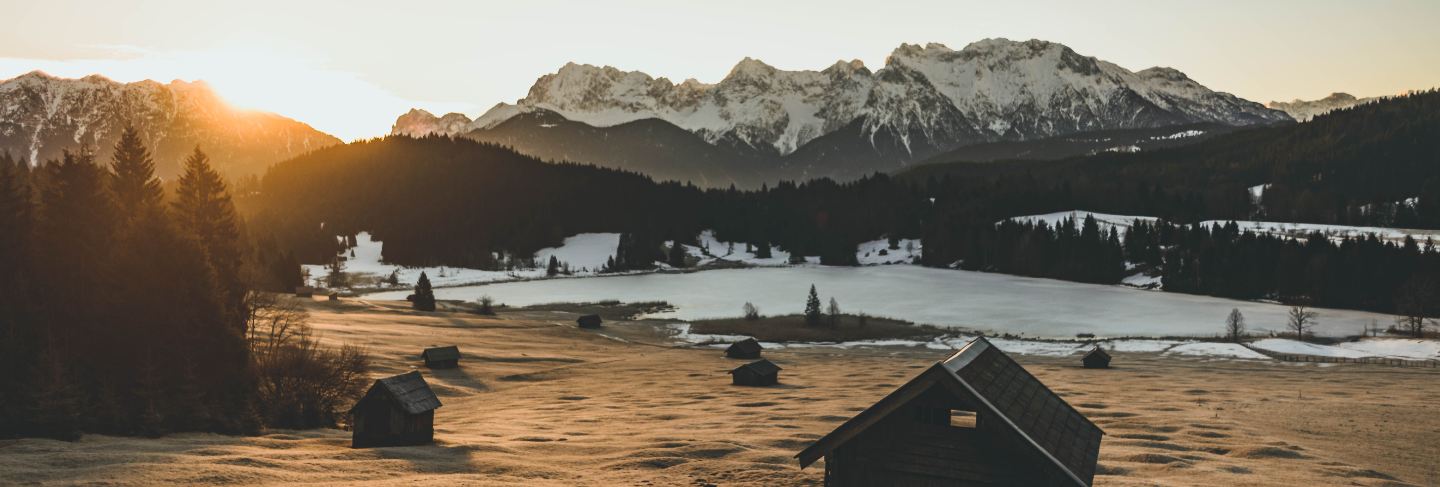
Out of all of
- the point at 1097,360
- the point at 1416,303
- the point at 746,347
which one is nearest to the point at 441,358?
the point at 746,347

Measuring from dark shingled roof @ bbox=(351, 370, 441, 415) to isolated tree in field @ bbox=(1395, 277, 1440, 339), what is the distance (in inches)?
4912

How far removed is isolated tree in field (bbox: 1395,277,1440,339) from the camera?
118 metres

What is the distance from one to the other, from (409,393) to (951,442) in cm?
3191

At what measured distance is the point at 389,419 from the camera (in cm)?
4112

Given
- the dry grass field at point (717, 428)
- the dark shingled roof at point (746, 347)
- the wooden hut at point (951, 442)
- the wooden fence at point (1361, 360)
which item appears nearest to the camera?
the wooden hut at point (951, 442)

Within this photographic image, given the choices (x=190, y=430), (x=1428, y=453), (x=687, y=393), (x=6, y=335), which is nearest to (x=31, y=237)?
(x=6, y=335)

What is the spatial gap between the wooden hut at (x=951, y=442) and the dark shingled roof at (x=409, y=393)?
27.9m

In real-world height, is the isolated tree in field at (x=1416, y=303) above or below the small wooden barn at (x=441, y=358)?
above

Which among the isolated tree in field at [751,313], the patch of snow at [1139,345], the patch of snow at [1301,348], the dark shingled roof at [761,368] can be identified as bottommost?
the patch of snow at [1139,345]

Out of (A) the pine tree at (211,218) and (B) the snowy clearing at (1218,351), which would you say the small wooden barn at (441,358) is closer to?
(A) the pine tree at (211,218)

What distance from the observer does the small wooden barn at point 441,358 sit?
2913 inches

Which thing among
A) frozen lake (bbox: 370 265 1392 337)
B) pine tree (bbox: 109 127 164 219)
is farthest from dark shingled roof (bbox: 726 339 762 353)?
pine tree (bbox: 109 127 164 219)

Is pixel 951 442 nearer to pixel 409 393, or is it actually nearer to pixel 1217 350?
pixel 409 393

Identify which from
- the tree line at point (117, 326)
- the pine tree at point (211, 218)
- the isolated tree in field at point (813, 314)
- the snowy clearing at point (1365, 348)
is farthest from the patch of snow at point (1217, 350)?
the pine tree at point (211, 218)
